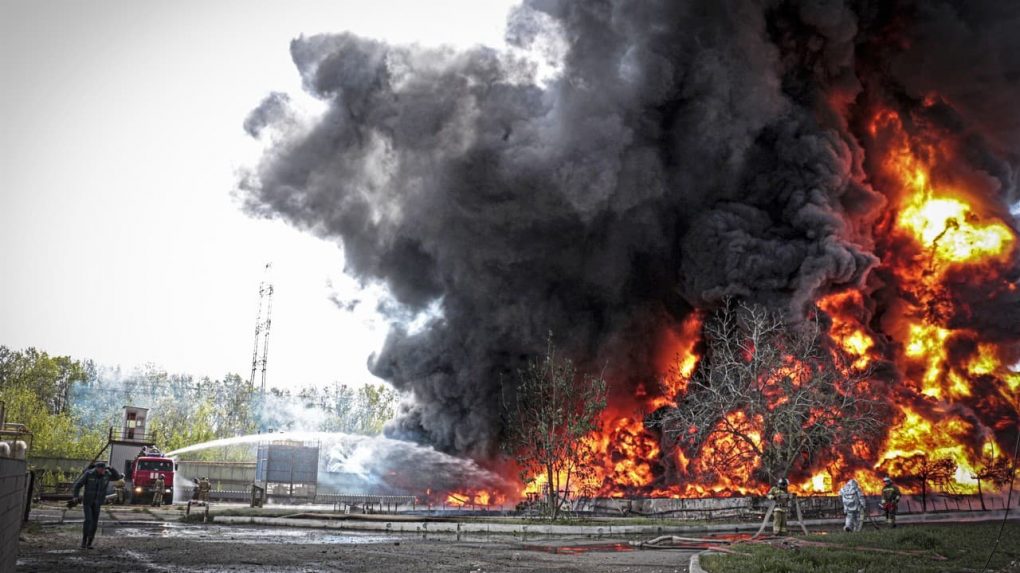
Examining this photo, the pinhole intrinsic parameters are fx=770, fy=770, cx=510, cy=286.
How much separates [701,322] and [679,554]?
2998 centimetres

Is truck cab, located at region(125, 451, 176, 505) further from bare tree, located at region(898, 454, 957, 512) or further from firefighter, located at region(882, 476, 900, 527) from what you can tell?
bare tree, located at region(898, 454, 957, 512)

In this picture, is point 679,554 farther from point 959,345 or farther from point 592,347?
point 959,345

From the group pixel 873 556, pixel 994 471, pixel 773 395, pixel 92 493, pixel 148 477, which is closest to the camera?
pixel 873 556

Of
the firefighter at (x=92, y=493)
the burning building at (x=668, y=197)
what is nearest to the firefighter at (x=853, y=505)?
the burning building at (x=668, y=197)

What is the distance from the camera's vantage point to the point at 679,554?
16188 millimetres

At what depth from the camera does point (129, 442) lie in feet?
151

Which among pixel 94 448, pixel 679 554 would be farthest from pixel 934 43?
pixel 94 448

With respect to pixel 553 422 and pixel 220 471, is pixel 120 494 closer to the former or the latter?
pixel 220 471

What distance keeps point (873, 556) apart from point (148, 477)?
3632 cm

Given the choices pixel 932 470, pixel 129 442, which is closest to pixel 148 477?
pixel 129 442

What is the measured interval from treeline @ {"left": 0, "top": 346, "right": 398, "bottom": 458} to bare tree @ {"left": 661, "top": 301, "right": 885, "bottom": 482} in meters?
36.5

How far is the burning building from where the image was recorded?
41.0m

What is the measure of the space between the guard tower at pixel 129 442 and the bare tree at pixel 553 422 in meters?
21.5

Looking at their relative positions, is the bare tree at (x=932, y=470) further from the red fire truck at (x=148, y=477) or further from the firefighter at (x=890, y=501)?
the red fire truck at (x=148, y=477)
